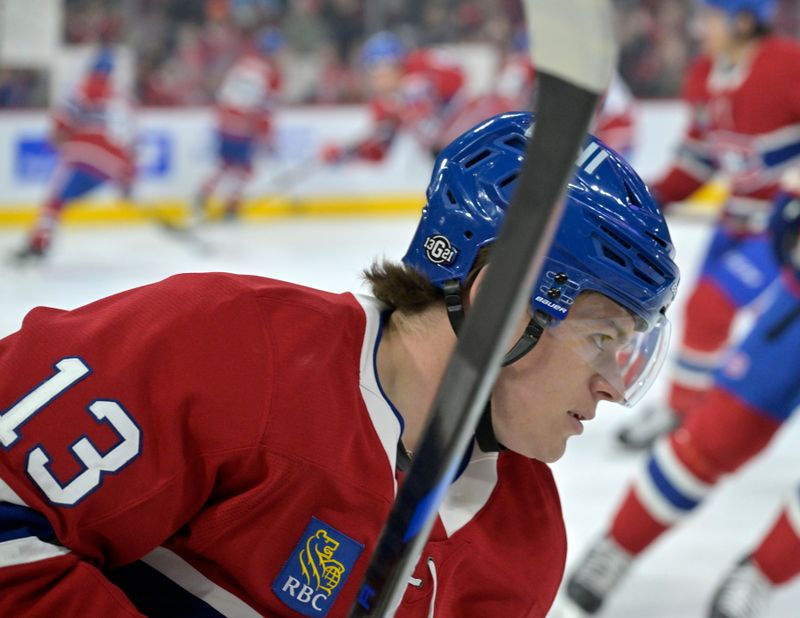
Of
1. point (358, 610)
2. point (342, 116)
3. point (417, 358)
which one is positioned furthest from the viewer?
point (342, 116)

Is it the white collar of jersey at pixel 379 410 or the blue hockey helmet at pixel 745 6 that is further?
the blue hockey helmet at pixel 745 6

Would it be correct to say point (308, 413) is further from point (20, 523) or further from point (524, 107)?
point (524, 107)

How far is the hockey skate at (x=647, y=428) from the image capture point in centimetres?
363

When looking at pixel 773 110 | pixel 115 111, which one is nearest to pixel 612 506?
pixel 773 110

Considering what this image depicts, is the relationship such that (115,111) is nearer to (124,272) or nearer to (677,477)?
(124,272)

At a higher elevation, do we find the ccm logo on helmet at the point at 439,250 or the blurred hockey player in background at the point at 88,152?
the ccm logo on helmet at the point at 439,250

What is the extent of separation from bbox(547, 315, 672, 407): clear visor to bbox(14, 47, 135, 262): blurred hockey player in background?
4.93 meters

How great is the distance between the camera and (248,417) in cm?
99

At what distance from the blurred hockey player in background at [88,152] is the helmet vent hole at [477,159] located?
16.2 feet

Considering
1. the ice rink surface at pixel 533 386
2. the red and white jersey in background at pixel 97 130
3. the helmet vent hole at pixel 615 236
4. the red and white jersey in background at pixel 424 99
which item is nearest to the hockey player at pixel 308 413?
the helmet vent hole at pixel 615 236

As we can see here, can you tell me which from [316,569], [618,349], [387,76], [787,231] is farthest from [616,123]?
[316,569]

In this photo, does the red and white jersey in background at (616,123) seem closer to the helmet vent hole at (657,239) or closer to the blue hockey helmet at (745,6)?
the blue hockey helmet at (745,6)

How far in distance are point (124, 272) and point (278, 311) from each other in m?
4.86

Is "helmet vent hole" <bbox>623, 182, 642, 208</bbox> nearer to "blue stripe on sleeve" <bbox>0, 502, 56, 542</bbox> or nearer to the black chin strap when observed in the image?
the black chin strap
